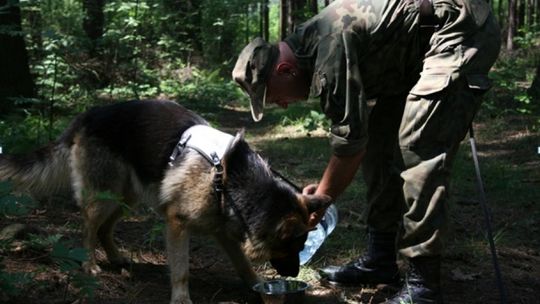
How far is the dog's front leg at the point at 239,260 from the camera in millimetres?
4285

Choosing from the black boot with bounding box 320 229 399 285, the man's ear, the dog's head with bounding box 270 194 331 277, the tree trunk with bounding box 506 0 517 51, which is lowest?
the tree trunk with bounding box 506 0 517 51

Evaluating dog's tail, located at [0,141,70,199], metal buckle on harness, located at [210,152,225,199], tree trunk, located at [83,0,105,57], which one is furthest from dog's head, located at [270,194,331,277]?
tree trunk, located at [83,0,105,57]

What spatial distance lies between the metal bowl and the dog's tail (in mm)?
1872

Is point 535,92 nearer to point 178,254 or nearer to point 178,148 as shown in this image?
point 178,148

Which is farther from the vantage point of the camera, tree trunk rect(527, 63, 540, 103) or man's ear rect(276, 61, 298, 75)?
tree trunk rect(527, 63, 540, 103)

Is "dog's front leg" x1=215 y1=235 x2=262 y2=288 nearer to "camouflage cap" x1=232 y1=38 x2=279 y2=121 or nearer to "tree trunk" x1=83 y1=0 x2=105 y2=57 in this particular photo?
"camouflage cap" x1=232 y1=38 x2=279 y2=121

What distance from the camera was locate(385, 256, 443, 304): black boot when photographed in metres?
3.51

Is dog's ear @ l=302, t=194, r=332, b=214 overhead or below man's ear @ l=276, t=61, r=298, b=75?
below

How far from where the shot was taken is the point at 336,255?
489 cm

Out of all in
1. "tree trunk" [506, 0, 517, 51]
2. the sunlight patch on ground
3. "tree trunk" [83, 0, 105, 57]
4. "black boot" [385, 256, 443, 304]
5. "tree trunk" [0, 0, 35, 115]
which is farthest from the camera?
Answer: "tree trunk" [506, 0, 517, 51]

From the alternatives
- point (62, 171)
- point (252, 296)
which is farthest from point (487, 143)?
point (62, 171)

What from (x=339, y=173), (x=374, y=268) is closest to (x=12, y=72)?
(x=374, y=268)

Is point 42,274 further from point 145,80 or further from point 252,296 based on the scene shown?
point 145,80

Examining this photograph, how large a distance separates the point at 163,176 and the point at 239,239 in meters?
0.73
